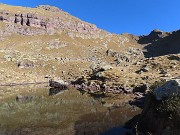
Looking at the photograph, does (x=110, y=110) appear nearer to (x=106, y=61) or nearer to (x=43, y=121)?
(x=43, y=121)

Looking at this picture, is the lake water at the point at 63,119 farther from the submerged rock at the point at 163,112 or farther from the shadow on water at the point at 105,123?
the submerged rock at the point at 163,112

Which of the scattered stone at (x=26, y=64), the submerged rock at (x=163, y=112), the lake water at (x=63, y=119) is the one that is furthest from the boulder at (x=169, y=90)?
the scattered stone at (x=26, y=64)

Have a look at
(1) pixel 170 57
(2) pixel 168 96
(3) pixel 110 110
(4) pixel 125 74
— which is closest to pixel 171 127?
(2) pixel 168 96

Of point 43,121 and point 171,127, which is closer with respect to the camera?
point 171,127

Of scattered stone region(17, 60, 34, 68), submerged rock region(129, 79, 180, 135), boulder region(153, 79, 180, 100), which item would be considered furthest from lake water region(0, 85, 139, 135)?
scattered stone region(17, 60, 34, 68)

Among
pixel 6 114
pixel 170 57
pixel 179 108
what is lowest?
pixel 6 114

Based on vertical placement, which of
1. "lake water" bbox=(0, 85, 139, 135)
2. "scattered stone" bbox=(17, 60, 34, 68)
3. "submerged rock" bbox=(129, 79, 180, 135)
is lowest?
"lake water" bbox=(0, 85, 139, 135)

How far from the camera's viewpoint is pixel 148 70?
96938 mm

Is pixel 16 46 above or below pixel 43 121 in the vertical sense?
above

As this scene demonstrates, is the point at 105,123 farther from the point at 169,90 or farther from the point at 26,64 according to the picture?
the point at 26,64

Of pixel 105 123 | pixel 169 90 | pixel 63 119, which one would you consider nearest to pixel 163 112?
pixel 169 90

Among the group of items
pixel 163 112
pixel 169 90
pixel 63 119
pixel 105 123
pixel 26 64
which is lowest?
pixel 63 119

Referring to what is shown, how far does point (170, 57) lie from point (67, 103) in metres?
63.0

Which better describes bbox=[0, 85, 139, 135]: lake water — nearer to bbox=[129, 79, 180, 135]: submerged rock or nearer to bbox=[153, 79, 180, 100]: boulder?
bbox=[129, 79, 180, 135]: submerged rock
